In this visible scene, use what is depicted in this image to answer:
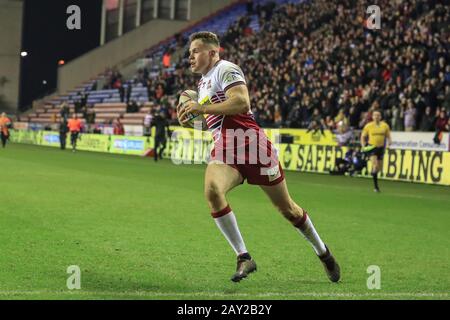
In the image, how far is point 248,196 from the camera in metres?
17.4

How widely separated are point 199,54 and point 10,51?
59.3 meters

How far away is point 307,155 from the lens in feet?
93.6

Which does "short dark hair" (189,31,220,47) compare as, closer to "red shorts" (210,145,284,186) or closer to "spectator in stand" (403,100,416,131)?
"red shorts" (210,145,284,186)

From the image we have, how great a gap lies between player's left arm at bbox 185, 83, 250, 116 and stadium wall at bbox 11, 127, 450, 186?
1649cm

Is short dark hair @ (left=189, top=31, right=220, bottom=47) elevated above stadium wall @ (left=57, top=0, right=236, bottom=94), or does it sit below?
below

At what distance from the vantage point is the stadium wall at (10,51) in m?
62.8

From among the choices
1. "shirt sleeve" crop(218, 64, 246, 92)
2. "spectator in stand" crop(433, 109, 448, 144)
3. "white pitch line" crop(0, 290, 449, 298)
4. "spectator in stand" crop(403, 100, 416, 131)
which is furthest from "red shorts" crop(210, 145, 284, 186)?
"spectator in stand" crop(403, 100, 416, 131)

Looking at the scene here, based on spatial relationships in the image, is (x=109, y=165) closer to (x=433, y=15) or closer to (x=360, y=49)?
(x=360, y=49)

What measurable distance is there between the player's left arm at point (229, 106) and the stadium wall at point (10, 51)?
5713 cm

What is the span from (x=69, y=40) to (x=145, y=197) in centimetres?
4812

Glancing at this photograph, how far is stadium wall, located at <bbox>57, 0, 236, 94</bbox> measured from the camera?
194 ft

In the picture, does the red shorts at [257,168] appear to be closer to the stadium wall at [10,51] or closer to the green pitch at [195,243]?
the green pitch at [195,243]

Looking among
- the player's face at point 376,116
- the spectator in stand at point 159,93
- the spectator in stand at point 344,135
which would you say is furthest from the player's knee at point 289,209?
the spectator in stand at point 159,93

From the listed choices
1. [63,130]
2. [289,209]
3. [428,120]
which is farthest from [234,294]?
[63,130]
